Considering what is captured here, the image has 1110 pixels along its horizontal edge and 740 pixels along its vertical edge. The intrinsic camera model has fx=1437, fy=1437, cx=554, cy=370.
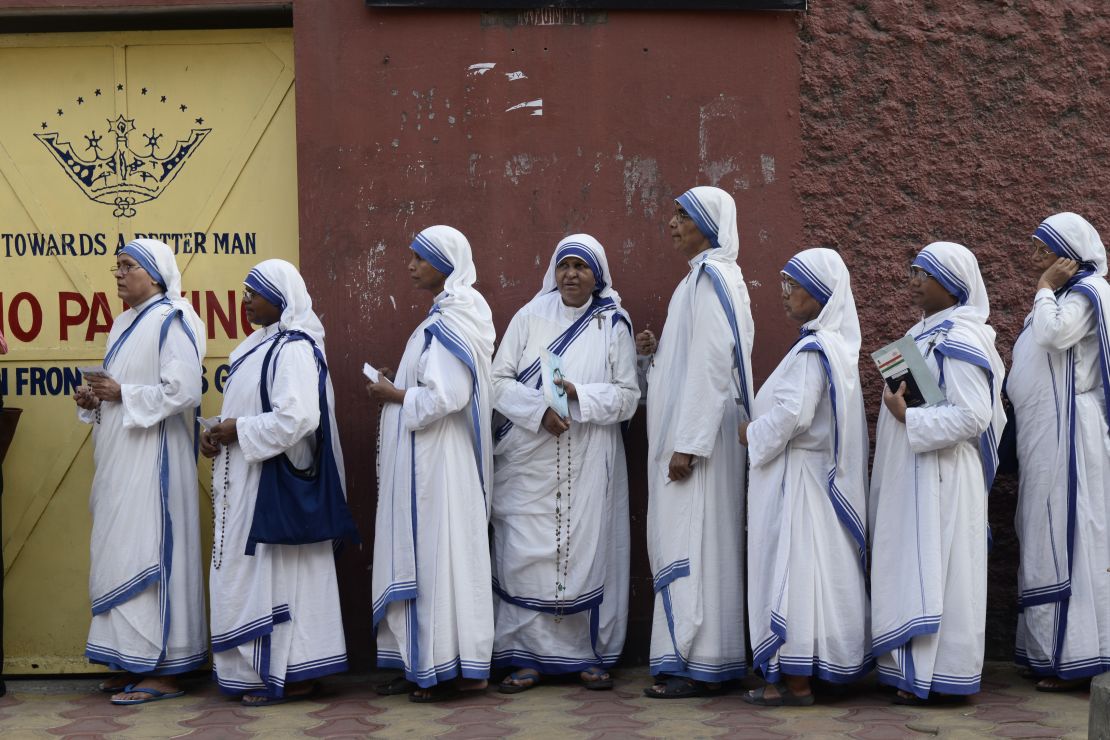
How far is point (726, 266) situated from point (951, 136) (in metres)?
1.41

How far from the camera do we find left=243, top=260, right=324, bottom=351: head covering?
231 inches

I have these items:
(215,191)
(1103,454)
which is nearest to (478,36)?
(215,191)

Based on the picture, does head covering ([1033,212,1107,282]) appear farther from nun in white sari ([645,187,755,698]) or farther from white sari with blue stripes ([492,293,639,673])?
white sari with blue stripes ([492,293,639,673])

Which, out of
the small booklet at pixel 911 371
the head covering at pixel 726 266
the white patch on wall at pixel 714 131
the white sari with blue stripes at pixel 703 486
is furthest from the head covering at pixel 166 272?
the small booklet at pixel 911 371

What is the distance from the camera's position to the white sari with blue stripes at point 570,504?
5988mm

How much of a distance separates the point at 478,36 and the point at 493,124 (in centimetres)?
40

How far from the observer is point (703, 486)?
582 cm

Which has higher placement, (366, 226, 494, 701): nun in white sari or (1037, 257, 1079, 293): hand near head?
(1037, 257, 1079, 293): hand near head

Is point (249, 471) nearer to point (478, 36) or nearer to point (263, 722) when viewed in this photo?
point (263, 722)

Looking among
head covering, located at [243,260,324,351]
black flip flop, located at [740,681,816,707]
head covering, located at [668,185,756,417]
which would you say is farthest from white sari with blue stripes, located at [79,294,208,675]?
black flip flop, located at [740,681,816,707]

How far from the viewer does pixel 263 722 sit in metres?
5.51

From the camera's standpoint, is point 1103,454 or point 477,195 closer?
point 1103,454

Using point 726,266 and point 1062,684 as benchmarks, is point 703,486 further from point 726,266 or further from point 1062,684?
point 1062,684

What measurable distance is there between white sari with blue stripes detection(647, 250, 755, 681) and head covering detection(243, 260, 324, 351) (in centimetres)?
153
